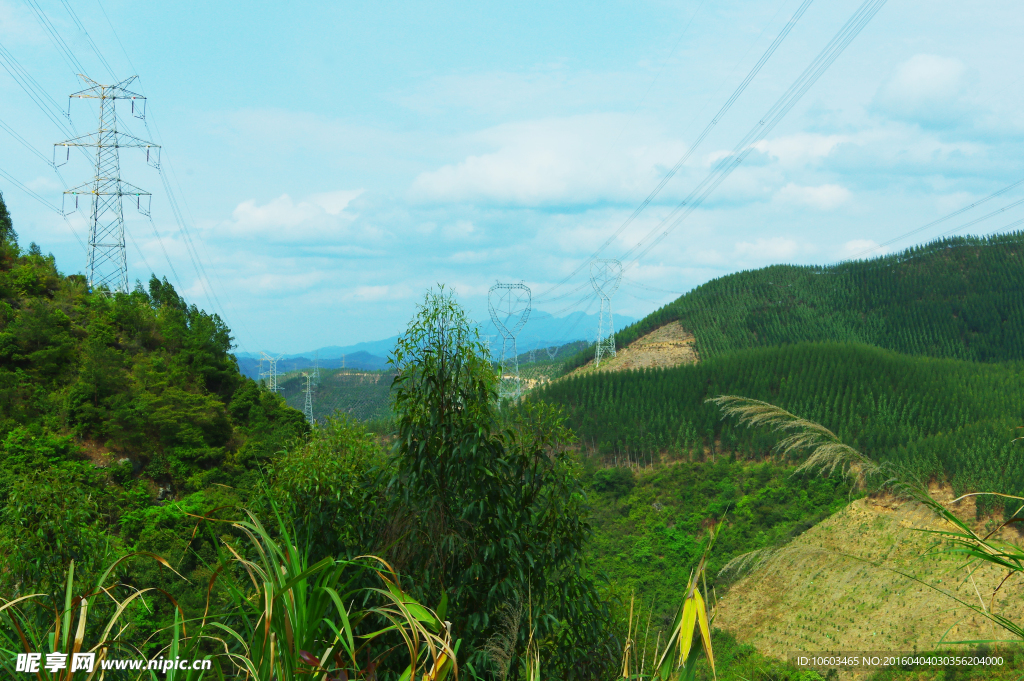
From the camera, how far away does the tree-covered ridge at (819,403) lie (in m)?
68.4

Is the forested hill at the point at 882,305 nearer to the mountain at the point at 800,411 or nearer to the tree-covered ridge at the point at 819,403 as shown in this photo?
the mountain at the point at 800,411

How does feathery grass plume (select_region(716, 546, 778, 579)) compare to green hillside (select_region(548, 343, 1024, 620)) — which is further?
green hillside (select_region(548, 343, 1024, 620))

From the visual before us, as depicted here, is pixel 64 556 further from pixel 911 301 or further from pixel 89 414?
pixel 911 301

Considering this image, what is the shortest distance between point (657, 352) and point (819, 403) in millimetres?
48010

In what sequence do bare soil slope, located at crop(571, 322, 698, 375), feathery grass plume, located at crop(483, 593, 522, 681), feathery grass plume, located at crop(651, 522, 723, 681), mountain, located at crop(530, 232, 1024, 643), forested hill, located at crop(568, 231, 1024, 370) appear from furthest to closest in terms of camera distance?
1. bare soil slope, located at crop(571, 322, 698, 375)
2. forested hill, located at crop(568, 231, 1024, 370)
3. mountain, located at crop(530, 232, 1024, 643)
4. feathery grass plume, located at crop(483, 593, 522, 681)
5. feathery grass plume, located at crop(651, 522, 723, 681)

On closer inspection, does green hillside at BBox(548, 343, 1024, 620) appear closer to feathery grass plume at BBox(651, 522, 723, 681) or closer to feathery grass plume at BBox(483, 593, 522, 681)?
feathery grass plume at BBox(483, 593, 522, 681)

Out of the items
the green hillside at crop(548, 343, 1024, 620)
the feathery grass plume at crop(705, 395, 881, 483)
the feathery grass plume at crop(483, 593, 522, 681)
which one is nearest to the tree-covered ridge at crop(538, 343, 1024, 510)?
the green hillside at crop(548, 343, 1024, 620)

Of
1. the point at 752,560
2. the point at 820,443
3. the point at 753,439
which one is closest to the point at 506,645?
the point at 752,560

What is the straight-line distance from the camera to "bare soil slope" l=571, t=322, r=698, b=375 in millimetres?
124062

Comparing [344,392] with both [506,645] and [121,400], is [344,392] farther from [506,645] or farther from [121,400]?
[506,645]

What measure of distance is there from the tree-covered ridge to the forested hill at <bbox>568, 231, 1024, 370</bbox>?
1149 inches

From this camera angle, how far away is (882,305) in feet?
441

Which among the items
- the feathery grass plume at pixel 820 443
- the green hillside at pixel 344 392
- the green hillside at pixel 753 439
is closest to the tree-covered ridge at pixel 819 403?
the green hillside at pixel 753 439

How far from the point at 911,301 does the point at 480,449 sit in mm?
147190
